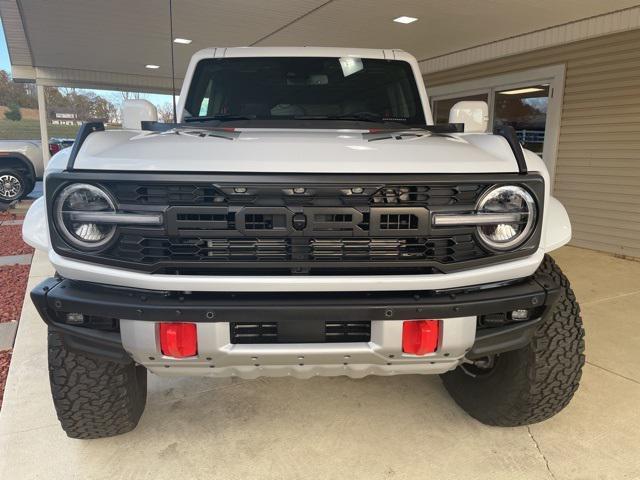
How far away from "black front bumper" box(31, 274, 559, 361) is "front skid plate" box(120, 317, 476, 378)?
0.17 ft

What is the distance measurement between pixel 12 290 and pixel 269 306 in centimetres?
426

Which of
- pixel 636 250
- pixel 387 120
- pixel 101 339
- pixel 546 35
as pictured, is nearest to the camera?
pixel 101 339

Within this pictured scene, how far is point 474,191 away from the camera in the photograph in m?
1.78

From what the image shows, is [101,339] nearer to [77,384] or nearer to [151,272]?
[151,272]

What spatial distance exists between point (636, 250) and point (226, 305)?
6530 mm

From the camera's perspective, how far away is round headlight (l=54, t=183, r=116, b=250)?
1.71 metres

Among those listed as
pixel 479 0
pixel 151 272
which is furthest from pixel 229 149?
pixel 479 0

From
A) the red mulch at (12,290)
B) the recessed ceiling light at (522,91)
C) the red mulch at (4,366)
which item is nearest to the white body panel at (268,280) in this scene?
the red mulch at (4,366)

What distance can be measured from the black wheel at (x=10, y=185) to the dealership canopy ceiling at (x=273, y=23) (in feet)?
9.13

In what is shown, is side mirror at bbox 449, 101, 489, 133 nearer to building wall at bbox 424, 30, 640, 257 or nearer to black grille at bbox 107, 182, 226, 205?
black grille at bbox 107, 182, 226, 205

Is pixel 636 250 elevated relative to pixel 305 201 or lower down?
lower down

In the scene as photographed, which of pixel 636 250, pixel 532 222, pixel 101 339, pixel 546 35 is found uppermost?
pixel 546 35

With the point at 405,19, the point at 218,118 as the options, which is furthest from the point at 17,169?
the point at 218,118

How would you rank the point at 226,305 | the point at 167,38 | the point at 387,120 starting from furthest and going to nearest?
1. the point at 167,38
2. the point at 387,120
3. the point at 226,305
